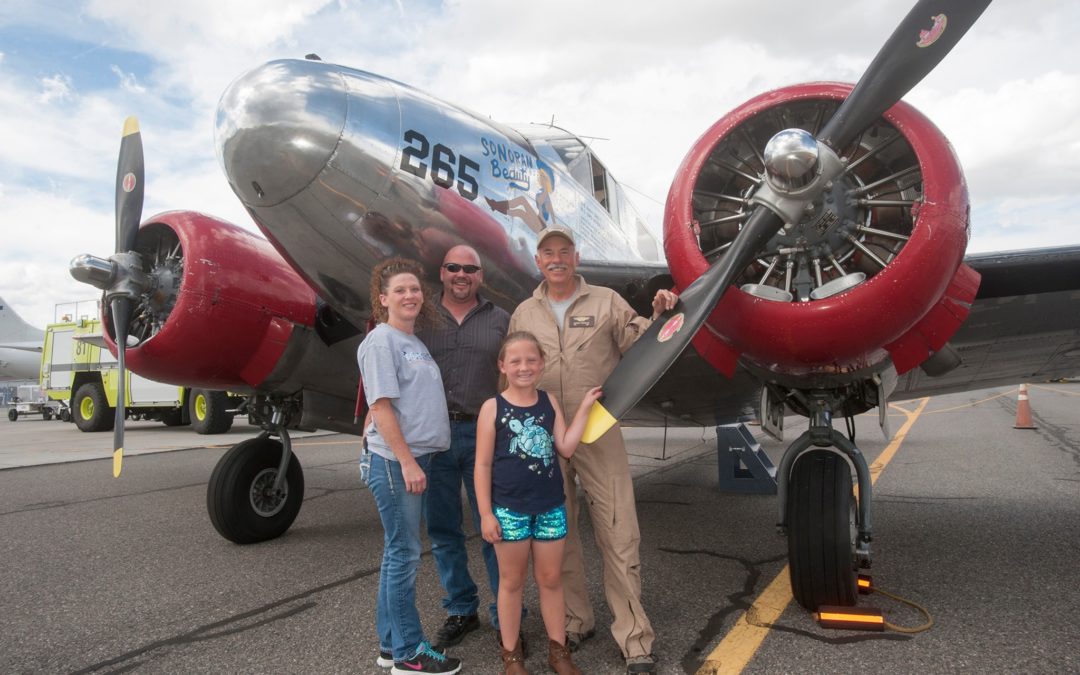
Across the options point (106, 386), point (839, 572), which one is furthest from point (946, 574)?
point (106, 386)

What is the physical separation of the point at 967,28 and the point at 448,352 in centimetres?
263

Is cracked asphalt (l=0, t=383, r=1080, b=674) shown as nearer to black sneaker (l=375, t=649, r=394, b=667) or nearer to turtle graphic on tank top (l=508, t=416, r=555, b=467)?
black sneaker (l=375, t=649, r=394, b=667)

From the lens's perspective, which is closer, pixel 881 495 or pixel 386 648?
pixel 386 648

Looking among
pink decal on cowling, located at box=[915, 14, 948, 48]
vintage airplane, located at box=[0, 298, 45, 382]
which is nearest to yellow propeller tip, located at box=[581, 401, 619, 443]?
pink decal on cowling, located at box=[915, 14, 948, 48]

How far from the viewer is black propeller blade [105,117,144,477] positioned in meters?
4.50

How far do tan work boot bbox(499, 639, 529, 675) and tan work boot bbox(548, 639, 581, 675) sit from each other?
0.11 meters

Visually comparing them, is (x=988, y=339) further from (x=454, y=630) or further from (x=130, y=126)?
(x=130, y=126)

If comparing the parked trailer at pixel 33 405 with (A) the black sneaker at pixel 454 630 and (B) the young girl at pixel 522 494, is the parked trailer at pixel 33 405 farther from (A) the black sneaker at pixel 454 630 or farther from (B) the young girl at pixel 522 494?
(B) the young girl at pixel 522 494

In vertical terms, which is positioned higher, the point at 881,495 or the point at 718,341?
the point at 718,341

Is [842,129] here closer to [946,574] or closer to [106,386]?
[946,574]

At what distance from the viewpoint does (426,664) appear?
255cm

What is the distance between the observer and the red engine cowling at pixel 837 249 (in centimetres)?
283

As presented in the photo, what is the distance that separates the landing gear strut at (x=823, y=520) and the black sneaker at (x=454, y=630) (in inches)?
62.1

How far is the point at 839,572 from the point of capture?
10.2ft
